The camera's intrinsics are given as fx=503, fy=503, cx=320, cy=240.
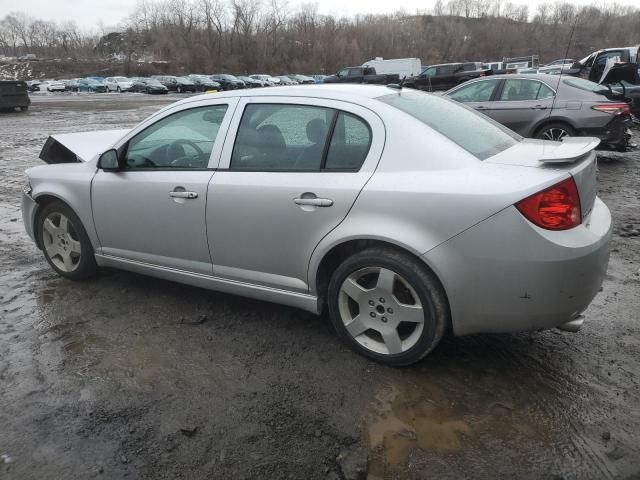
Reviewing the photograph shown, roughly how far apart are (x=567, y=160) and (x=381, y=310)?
4.11 ft

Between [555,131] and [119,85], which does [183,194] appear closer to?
[555,131]

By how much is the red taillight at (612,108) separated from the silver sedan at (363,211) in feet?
19.4

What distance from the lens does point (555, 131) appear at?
858 centimetres

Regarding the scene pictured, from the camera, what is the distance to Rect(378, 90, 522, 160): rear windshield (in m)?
2.90

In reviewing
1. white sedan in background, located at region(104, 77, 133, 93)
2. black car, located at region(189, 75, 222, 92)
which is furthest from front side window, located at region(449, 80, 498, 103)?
white sedan in background, located at region(104, 77, 133, 93)

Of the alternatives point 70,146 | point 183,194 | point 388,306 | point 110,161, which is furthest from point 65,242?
point 388,306

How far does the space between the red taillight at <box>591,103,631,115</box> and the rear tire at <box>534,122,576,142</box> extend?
0.49m

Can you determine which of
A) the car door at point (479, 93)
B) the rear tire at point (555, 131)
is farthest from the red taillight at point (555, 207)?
the car door at point (479, 93)

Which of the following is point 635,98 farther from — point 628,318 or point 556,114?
point 628,318

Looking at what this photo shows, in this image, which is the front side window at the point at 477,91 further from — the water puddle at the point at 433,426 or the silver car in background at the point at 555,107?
the water puddle at the point at 433,426

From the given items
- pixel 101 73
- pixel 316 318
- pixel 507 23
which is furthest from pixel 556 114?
pixel 507 23

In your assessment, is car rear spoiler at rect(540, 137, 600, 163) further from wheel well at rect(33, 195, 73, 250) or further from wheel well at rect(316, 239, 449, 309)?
wheel well at rect(33, 195, 73, 250)

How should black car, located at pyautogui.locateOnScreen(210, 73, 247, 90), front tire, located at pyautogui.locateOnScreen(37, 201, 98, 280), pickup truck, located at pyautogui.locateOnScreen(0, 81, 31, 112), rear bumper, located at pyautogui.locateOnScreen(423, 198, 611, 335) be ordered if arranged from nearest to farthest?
1. rear bumper, located at pyautogui.locateOnScreen(423, 198, 611, 335)
2. front tire, located at pyautogui.locateOnScreen(37, 201, 98, 280)
3. pickup truck, located at pyautogui.locateOnScreen(0, 81, 31, 112)
4. black car, located at pyautogui.locateOnScreen(210, 73, 247, 90)

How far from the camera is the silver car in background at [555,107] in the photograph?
8.27 meters
